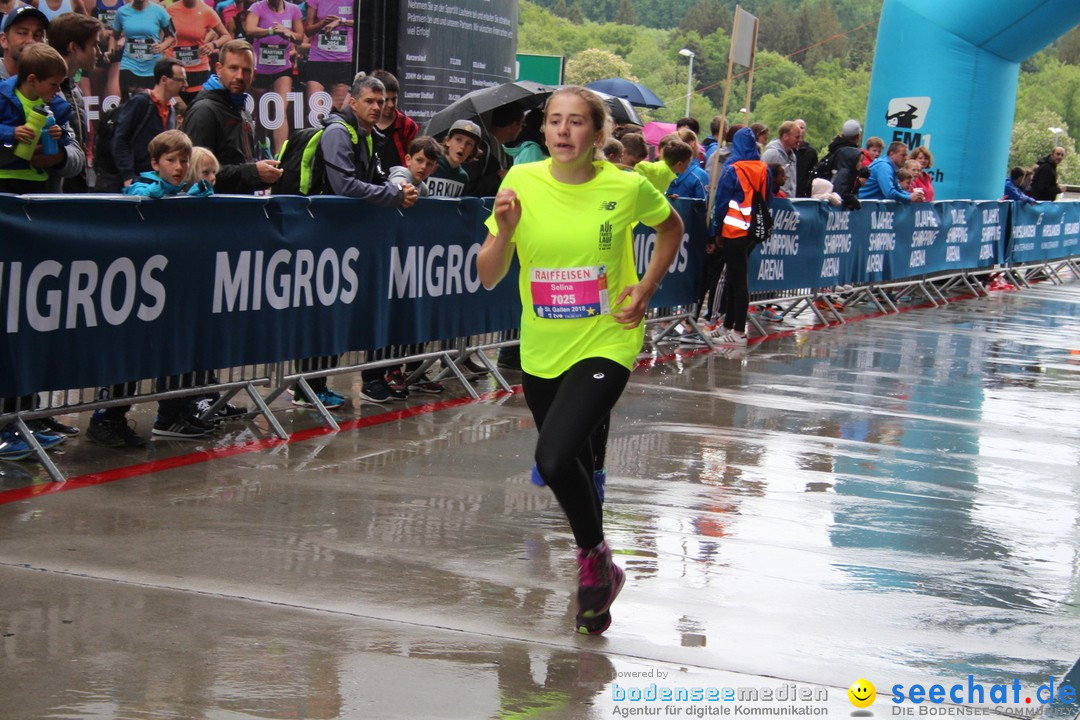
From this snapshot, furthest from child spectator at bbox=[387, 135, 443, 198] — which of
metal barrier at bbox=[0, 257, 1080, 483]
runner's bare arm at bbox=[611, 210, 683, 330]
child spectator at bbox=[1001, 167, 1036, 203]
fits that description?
child spectator at bbox=[1001, 167, 1036, 203]

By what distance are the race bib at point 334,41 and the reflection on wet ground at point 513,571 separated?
4.72 m

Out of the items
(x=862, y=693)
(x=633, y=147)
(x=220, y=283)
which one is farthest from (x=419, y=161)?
(x=862, y=693)

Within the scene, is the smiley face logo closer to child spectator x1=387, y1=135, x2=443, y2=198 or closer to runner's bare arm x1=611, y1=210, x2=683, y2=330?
runner's bare arm x1=611, y1=210, x2=683, y2=330

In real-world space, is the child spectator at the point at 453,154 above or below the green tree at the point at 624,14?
below

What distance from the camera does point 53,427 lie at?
7.51 metres

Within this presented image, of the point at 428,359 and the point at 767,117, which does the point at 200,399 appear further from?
the point at 767,117

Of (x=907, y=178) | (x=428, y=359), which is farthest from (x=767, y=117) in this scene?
(x=428, y=359)

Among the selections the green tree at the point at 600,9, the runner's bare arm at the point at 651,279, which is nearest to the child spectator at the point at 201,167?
the runner's bare arm at the point at 651,279

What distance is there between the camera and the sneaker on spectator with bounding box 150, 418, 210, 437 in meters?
7.77

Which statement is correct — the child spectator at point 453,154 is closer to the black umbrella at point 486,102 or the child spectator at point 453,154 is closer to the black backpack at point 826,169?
the black umbrella at point 486,102

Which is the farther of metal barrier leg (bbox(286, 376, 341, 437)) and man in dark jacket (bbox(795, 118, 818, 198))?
man in dark jacket (bbox(795, 118, 818, 198))

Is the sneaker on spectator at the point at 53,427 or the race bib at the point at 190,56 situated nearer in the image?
the sneaker on spectator at the point at 53,427

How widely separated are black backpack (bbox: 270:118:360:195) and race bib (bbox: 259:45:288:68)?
11.7 feet

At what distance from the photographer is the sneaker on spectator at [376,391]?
362 inches
